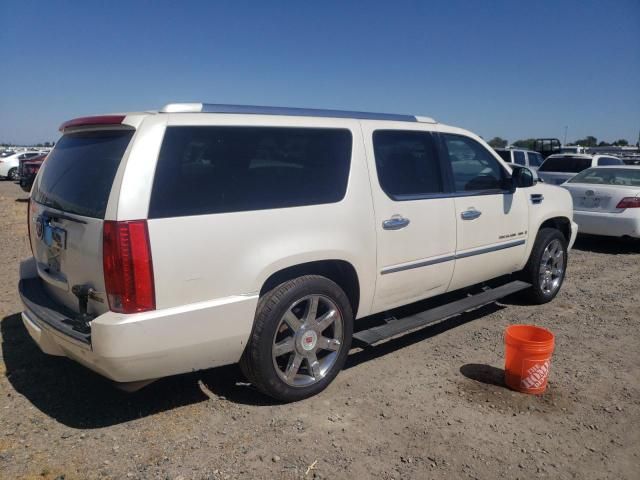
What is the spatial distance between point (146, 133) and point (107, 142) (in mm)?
377

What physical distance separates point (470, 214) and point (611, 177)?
6.23 meters

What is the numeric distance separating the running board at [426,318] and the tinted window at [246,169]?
1037 mm

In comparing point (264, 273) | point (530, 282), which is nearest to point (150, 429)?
point (264, 273)

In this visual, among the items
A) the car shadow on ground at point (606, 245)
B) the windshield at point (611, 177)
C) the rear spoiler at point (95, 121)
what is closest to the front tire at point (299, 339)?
the rear spoiler at point (95, 121)

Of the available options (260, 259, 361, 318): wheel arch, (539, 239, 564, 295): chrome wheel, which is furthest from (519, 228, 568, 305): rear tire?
(260, 259, 361, 318): wheel arch

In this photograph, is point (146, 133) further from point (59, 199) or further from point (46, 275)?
point (46, 275)

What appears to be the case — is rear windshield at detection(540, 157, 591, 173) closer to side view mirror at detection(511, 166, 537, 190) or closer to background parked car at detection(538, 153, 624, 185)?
background parked car at detection(538, 153, 624, 185)

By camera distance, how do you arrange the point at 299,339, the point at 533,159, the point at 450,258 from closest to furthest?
the point at 299,339
the point at 450,258
the point at 533,159

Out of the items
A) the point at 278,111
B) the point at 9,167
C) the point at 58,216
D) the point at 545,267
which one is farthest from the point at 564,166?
the point at 9,167

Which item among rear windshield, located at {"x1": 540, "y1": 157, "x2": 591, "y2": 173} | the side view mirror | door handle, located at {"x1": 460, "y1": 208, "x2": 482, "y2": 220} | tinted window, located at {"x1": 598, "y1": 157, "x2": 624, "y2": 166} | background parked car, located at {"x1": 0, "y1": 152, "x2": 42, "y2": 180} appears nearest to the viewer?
door handle, located at {"x1": 460, "y1": 208, "x2": 482, "y2": 220}

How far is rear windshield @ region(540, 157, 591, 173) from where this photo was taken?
13223mm

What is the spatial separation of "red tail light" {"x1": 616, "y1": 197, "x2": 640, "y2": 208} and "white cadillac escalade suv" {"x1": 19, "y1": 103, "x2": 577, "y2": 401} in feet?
17.8

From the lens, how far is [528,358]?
3592mm

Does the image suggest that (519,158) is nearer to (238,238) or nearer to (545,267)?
(545,267)
